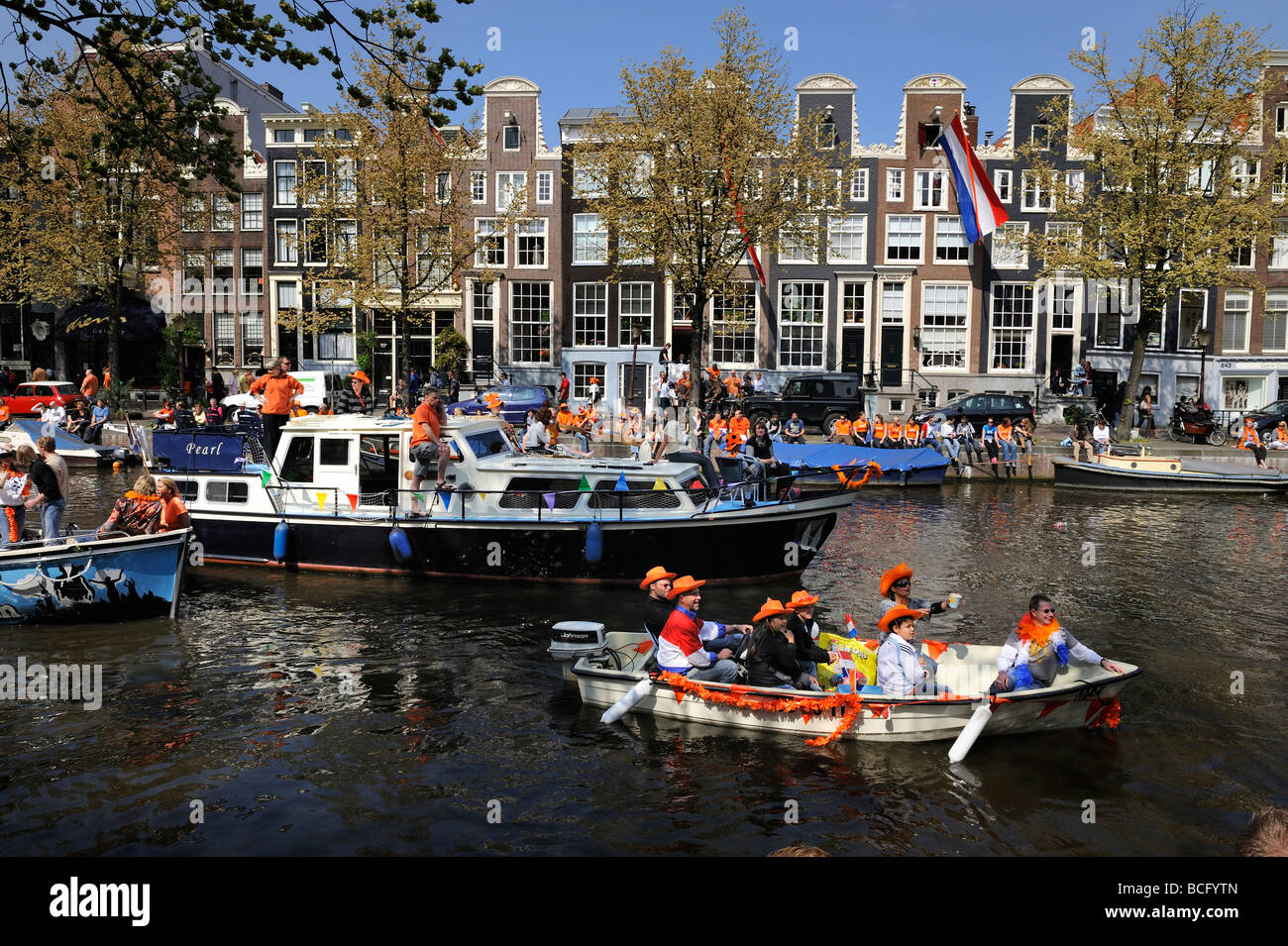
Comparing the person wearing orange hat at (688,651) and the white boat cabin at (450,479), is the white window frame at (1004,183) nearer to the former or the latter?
the white boat cabin at (450,479)

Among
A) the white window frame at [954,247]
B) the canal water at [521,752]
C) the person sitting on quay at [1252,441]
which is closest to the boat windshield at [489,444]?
the canal water at [521,752]

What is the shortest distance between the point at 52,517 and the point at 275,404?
4.31 meters

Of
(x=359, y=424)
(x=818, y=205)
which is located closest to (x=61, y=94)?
(x=359, y=424)

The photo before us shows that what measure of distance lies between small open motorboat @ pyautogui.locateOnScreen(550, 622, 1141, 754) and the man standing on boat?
6.43 metres

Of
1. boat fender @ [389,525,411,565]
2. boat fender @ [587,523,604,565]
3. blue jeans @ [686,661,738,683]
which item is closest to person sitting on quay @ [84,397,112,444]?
boat fender @ [389,525,411,565]

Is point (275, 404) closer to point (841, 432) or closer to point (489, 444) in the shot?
point (489, 444)

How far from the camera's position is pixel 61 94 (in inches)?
464

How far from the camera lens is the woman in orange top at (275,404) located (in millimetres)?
19094

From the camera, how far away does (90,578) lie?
1522 cm

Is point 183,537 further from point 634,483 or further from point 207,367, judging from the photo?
point 207,367

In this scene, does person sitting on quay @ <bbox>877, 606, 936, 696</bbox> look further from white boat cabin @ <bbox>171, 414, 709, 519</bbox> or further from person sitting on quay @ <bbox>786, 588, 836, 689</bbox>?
white boat cabin @ <bbox>171, 414, 709, 519</bbox>

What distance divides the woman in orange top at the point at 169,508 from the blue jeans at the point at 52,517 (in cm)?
172
